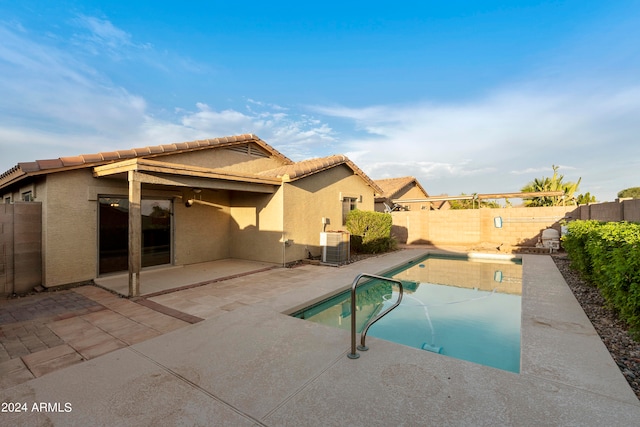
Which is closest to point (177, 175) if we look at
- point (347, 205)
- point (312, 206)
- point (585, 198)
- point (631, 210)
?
point (312, 206)

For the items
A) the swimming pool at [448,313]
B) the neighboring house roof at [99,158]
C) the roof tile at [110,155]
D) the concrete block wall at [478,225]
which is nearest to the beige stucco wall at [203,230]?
the neighboring house roof at [99,158]

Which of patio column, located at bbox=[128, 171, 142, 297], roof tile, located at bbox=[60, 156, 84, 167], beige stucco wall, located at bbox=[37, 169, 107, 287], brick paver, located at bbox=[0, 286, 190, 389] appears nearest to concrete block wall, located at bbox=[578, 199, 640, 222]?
brick paver, located at bbox=[0, 286, 190, 389]

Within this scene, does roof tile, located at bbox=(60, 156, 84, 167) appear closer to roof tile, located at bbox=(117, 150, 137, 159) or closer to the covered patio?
roof tile, located at bbox=(117, 150, 137, 159)

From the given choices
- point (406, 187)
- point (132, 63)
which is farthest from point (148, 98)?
point (406, 187)

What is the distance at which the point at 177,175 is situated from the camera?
805 cm

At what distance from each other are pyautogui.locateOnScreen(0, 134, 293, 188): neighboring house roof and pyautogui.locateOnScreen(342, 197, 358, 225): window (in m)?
6.26

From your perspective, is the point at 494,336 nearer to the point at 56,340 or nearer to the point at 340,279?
the point at 340,279

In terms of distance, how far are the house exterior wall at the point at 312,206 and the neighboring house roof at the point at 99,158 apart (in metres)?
3.76

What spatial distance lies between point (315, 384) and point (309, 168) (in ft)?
31.8

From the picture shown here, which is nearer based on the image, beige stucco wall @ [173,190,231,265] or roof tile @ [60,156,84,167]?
roof tile @ [60,156,84,167]

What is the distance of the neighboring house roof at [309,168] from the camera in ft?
37.4

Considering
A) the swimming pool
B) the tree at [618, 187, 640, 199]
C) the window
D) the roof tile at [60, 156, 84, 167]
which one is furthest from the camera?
the tree at [618, 187, 640, 199]

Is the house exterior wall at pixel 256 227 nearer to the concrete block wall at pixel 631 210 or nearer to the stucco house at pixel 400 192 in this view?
the concrete block wall at pixel 631 210

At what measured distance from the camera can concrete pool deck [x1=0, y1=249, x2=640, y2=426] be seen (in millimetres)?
2927
